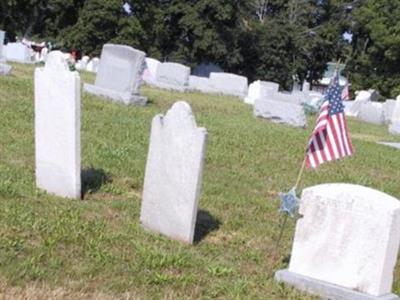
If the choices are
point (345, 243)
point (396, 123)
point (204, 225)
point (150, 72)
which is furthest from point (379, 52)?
point (345, 243)

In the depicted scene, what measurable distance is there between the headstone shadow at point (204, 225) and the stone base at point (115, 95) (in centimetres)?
922

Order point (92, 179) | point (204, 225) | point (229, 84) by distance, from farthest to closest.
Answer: point (229, 84)
point (92, 179)
point (204, 225)

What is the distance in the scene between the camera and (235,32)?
54625mm

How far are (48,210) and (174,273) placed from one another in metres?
1.58

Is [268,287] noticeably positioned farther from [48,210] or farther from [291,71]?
[291,71]

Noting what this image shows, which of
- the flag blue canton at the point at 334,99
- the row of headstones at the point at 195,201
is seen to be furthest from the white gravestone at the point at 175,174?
the flag blue canton at the point at 334,99

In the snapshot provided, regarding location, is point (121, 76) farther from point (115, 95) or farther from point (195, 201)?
point (195, 201)

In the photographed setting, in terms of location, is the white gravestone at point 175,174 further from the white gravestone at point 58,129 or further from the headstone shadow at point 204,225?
the white gravestone at point 58,129

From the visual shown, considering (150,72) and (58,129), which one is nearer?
(58,129)

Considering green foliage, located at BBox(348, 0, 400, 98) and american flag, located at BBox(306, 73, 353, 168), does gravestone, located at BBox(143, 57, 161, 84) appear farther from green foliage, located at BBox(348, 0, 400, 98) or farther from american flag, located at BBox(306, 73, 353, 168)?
green foliage, located at BBox(348, 0, 400, 98)

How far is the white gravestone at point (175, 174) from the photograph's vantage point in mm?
6031

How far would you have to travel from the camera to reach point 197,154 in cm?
598

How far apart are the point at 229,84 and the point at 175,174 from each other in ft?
74.7

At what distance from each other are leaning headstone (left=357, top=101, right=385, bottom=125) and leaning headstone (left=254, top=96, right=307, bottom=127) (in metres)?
8.61
